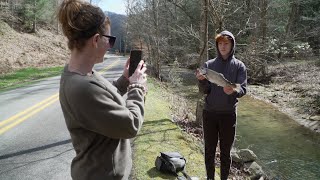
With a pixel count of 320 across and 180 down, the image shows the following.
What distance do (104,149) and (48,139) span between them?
539cm

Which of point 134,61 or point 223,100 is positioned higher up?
point 134,61

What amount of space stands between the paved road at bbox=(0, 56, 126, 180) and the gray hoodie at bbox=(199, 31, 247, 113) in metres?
2.32

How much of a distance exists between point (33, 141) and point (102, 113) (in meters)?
5.49

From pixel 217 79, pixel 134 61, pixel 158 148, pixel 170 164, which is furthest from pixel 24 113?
pixel 134 61

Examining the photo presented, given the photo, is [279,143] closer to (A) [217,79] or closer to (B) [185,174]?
(B) [185,174]

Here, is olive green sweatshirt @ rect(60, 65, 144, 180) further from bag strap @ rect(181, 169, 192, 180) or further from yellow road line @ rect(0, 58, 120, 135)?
yellow road line @ rect(0, 58, 120, 135)

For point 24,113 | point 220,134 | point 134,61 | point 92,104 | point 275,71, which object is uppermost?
point 134,61

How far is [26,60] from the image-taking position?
28.2 metres

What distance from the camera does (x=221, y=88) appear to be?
4.89 m

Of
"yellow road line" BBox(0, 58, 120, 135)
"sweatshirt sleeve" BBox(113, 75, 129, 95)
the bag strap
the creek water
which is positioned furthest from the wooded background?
"sweatshirt sleeve" BBox(113, 75, 129, 95)

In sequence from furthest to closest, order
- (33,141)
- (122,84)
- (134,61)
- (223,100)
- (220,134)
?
(33,141) < (220,134) < (223,100) < (122,84) < (134,61)

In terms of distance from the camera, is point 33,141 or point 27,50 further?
point 27,50

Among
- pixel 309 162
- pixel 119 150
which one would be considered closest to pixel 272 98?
pixel 309 162

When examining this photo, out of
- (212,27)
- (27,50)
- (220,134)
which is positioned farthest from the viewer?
(27,50)
